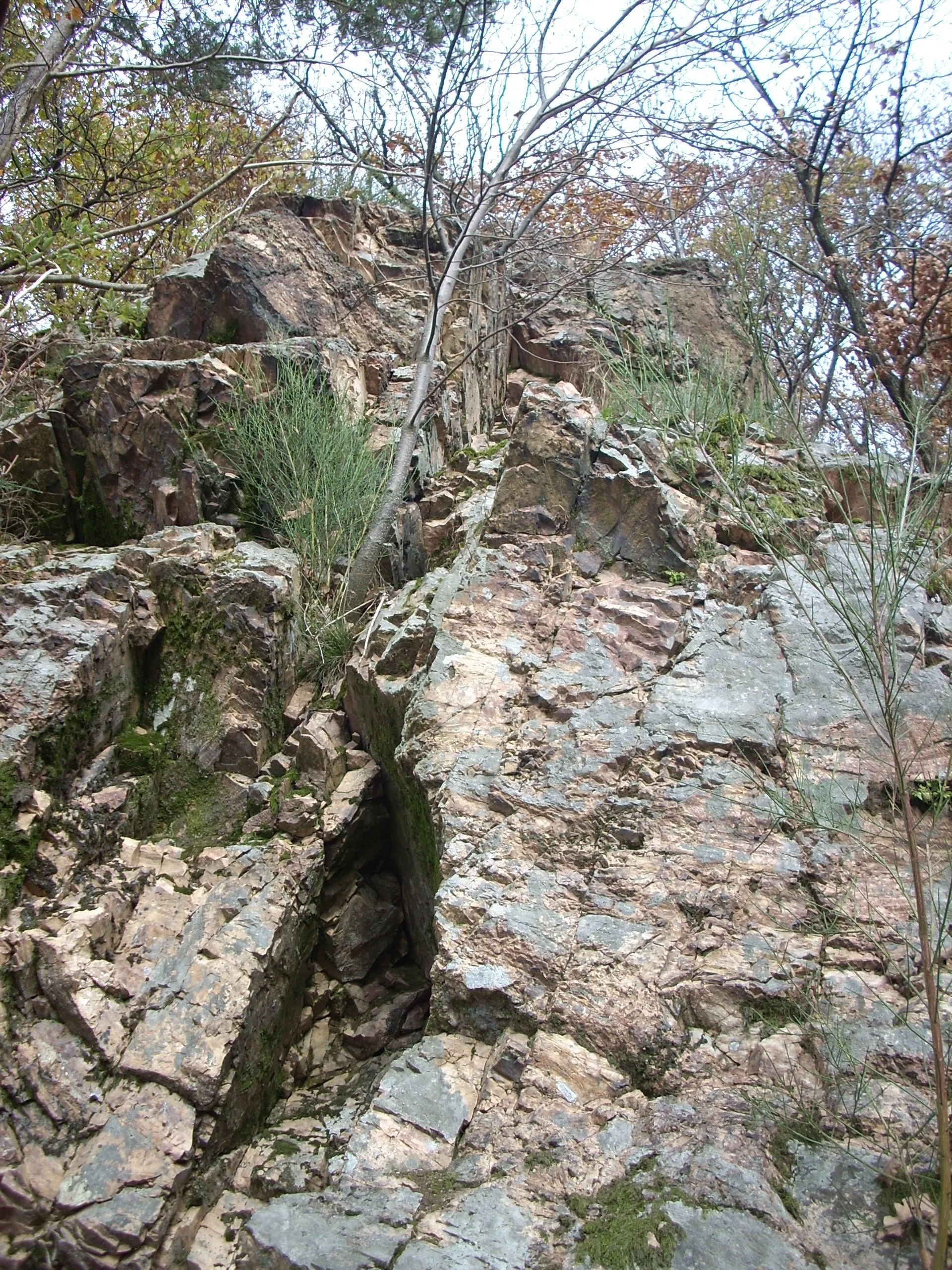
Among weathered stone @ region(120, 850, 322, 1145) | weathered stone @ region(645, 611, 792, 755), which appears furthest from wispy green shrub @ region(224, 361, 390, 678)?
Result: weathered stone @ region(645, 611, 792, 755)

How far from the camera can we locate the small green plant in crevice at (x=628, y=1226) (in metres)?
2.14

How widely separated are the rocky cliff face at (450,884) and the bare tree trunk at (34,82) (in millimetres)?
1552

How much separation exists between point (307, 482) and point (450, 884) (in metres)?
2.83

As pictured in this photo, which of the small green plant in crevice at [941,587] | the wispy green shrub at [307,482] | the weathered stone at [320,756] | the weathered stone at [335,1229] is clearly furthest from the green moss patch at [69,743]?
the small green plant in crevice at [941,587]

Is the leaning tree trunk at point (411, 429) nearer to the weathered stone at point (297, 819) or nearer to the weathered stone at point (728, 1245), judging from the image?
the weathered stone at point (297, 819)

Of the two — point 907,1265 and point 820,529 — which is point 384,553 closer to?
point 820,529

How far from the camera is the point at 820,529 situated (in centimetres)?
433

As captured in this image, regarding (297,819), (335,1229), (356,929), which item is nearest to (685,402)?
(297,819)

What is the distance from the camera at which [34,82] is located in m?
4.05

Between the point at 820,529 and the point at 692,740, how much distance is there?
1.47 metres

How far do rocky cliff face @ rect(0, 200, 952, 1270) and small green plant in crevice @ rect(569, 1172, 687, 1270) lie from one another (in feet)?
0.04

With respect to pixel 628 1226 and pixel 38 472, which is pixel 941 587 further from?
pixel 38 472

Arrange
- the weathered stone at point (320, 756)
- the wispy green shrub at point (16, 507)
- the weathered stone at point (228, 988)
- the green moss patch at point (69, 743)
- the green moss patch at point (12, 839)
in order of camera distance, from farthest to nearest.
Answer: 1. the wispy green shrub at point (16, 507)
2. the weathered stone at point (320, 756)
3. the green moss patch at point (69, 743)
4. the green moss patch at point (12, 839)
5. the weathered stone at point (228, 988)

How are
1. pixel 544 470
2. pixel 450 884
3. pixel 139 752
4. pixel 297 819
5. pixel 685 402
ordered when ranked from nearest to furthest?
pixel 450 884 → pixel 685 402 → pixel 297 819 → pixel 139 752 → pixel 544 470
